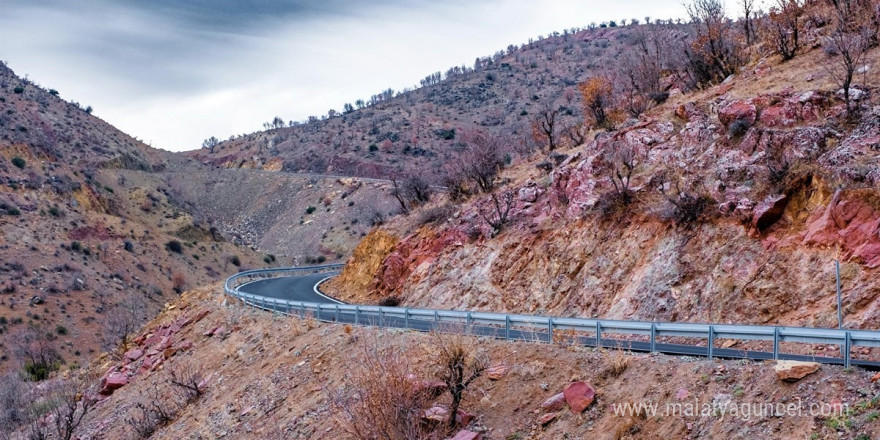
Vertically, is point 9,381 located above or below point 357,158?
below

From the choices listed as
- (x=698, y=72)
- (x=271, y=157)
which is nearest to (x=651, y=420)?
(x=698, y=72)

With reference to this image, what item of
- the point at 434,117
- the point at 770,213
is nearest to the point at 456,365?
the point at 770,213

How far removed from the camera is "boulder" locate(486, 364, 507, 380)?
14.1 metres

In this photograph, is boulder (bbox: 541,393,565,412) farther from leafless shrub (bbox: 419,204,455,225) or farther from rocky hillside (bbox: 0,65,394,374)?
rocky hillside (bbox: 0,65,394,374)

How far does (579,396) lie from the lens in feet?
39.3

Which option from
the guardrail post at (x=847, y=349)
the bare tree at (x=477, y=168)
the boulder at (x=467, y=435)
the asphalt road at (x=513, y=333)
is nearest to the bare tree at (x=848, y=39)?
the asphalt road at (x=513, y=333)

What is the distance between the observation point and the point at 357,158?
332 feet

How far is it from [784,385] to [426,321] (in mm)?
12597

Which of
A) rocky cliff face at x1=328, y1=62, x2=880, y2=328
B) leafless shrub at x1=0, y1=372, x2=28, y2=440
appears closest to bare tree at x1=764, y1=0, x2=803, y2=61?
rocky cliff face at x1=328, y1=62, x2=880, y2=328

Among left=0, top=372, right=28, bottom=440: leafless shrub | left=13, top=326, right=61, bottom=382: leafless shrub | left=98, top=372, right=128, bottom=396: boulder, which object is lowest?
left=13, top=326, right=61, bottom=382: leafless shrub

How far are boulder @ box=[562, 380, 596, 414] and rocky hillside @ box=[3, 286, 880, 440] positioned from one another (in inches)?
0.8

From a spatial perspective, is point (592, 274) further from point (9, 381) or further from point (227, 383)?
point (9, 381)

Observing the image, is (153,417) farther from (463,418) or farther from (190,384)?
(463,418)

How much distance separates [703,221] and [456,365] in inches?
434
